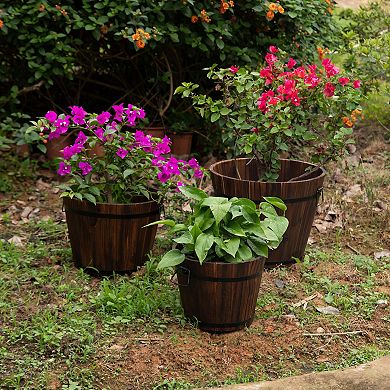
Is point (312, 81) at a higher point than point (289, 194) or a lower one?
higher

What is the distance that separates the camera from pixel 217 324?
145 inches

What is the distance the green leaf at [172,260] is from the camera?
140 inches

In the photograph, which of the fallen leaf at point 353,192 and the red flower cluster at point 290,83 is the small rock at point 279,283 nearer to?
the red flower cluster at point 290,83

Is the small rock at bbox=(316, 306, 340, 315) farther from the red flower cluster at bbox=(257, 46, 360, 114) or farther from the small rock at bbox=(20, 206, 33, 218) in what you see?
the small rock at bbox=(20, 206, 33, 218)

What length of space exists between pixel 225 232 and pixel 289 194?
829mm

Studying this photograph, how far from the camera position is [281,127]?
173 inches

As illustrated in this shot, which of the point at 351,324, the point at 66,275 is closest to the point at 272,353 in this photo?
the point at 351,324

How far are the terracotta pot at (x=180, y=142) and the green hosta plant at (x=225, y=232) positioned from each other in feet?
9.65

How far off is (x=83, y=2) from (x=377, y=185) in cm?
281

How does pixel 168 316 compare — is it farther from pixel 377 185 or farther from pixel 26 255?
pixel 377 185

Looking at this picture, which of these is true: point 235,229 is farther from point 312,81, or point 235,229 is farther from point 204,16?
point 204,16

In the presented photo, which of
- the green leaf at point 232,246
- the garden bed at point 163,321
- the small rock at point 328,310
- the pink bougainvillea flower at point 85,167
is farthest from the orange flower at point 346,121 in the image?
the pink bougainvillea flower at point 85,167

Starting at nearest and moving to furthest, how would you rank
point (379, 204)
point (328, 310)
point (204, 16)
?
point (328, 310), point (379, 204), point (204, 16)

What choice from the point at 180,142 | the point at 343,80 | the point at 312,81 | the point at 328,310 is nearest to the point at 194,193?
the point at 328,310
